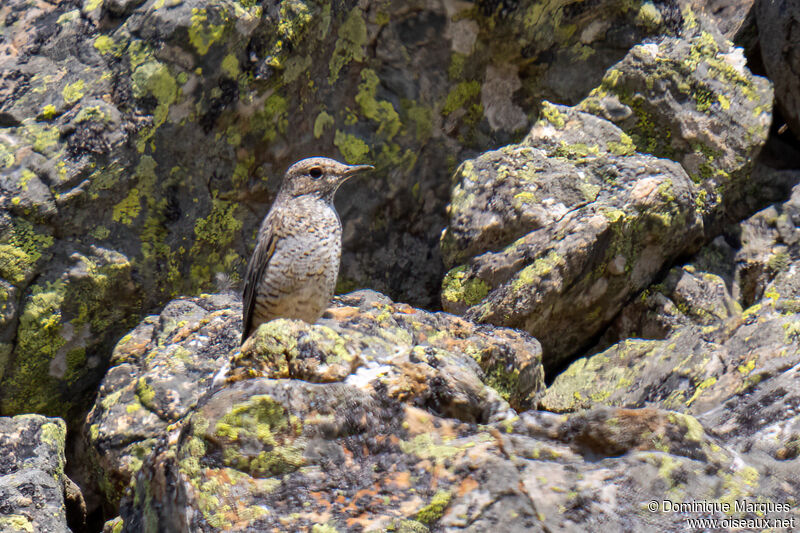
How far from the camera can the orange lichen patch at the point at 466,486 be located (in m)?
3.34

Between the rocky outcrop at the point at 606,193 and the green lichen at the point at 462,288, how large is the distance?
1 centimetres

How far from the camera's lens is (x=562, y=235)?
665 centimetres

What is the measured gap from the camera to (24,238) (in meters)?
6.14

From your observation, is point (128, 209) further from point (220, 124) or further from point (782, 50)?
point (782, 50)

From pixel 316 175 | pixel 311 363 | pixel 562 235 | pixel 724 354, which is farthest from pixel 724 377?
pixel 316 175

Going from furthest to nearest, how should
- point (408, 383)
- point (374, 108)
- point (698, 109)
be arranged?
point (374, 108) → point (698, 109) → point (408, 383)

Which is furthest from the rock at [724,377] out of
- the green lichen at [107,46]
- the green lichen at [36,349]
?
the green lichen at [107,46]

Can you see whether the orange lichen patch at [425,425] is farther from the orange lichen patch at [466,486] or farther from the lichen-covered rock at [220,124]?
the lichen-covered rock at [220,124]

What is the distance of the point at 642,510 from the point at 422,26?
6.17 m

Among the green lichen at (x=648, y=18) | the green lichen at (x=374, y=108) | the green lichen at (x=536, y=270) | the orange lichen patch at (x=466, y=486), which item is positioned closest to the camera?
the orange lichen patch at (x=466, y=486)

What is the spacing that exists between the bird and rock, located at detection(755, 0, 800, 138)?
4.65 m

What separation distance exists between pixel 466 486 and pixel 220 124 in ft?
15.8

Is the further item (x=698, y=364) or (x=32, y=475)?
(x=698, y=364)

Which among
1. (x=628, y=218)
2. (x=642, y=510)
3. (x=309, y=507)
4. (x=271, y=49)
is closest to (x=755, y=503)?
(x=642, y=510)
